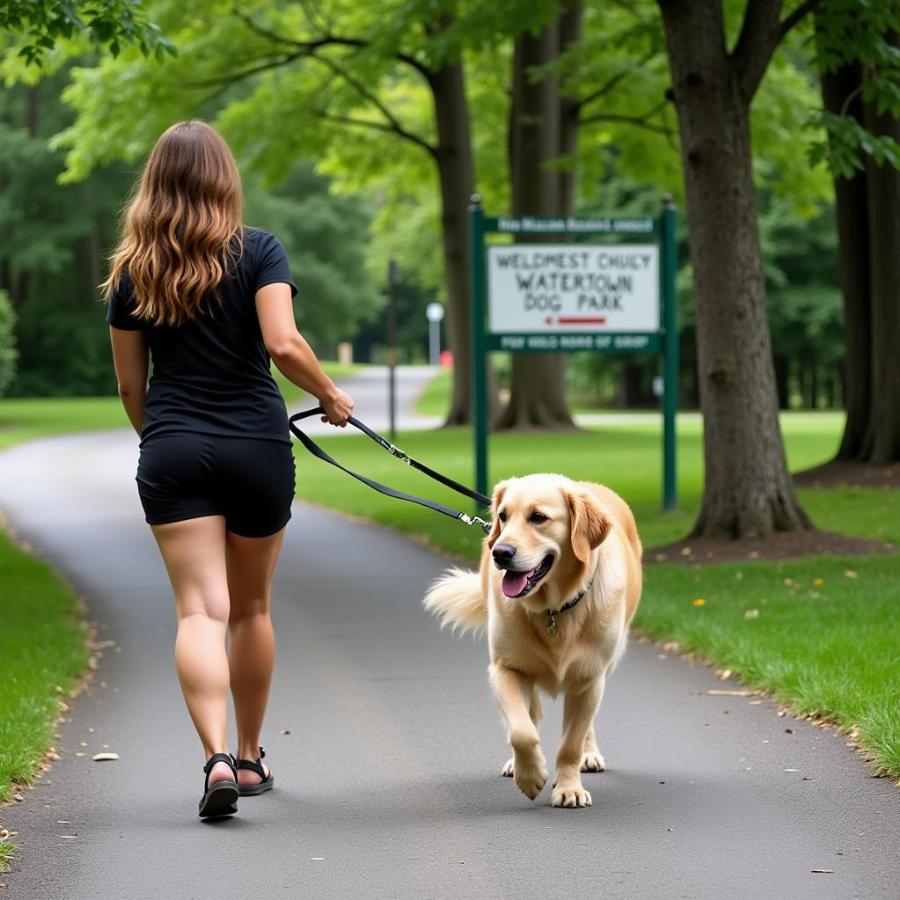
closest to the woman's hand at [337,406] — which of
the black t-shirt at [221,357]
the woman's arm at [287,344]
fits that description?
the woman's arm at [287,344]

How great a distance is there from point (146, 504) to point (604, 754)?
2.24m

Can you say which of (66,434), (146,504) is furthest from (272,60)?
(146,504)

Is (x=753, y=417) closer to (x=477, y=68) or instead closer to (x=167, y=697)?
(x=167, y=697)

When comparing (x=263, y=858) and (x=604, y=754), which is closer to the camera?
(x=263, y=858)

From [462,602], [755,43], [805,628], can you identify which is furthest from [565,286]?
[462,602]

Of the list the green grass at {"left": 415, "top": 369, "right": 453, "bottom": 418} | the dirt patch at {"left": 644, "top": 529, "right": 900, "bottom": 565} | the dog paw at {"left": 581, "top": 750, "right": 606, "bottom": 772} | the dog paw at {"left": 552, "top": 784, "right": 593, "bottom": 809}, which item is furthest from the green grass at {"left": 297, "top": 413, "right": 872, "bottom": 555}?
the green grass at {"left": 415, "top": 369, "right": 453, "bottom": 418}

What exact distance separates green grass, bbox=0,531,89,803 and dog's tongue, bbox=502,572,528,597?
1.95 m

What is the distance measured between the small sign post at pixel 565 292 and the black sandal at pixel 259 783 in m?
9.54

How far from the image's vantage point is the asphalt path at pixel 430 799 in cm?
477

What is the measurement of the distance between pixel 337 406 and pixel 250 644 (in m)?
0.95

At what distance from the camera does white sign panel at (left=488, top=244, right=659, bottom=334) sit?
50.7ft

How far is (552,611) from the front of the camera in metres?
5.69

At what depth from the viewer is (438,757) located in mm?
6562

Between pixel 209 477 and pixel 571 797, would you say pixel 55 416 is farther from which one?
pixel 571 797
